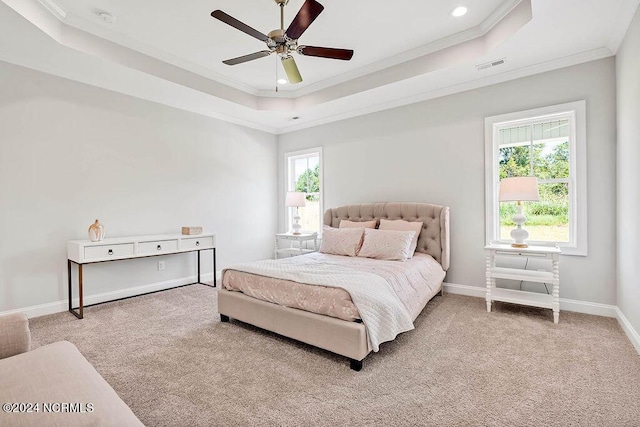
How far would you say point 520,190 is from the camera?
10.2 ft

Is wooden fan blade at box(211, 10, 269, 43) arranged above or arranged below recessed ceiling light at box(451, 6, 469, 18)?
below

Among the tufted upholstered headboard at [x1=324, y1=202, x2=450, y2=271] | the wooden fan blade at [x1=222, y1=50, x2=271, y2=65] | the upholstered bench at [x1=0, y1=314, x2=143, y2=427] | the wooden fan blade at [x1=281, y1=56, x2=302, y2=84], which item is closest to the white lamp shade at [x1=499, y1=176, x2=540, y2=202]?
the tufted upholstered headboard at [x1=324, y1=202, x2=450, y2=271]

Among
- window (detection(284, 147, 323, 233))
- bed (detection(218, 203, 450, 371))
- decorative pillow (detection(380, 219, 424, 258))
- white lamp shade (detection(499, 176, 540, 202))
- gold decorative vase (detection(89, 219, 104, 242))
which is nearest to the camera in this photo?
bed (detection(218, 203, 450, 371))

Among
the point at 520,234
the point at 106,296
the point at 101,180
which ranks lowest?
the point at 106,296

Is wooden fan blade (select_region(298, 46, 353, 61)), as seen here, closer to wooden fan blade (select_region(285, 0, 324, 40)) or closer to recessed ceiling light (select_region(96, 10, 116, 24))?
wooden fan blade (select_region(285, 0, 324, 40))

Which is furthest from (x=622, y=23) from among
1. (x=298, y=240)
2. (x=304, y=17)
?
(x=298, y=240)

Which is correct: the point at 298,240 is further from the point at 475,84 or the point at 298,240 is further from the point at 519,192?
the point at 475,84

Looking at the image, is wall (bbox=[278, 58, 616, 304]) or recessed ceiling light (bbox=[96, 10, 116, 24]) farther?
wall (bbox=[278, 58, 616, 304])

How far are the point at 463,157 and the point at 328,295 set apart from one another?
275cm

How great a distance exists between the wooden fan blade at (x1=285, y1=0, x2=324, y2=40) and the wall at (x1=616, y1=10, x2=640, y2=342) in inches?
97.4

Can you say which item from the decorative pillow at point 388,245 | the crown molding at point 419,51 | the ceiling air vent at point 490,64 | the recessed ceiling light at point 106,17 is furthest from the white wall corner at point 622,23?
the recessed ceiling light at point 106,17

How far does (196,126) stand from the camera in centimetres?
466

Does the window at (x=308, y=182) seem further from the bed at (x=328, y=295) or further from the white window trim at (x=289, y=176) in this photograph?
the bed at (x=328, y=295)

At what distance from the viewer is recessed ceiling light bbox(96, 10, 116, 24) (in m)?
2.79
